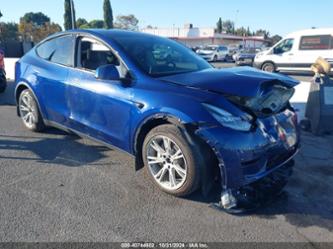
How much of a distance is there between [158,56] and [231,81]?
3.82ft

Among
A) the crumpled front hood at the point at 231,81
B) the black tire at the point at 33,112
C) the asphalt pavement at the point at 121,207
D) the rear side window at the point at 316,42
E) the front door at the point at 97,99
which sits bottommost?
the asphalt pavement at the point at 121,207

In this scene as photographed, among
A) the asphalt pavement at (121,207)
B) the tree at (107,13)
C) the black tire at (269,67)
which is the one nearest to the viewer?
the asphalt pavement at (121,207)

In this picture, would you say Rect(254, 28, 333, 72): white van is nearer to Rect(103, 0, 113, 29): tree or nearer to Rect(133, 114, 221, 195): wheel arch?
Rect(133, 114, 221, 195): wheel arch

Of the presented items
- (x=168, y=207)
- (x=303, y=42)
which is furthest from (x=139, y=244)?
(x=303, y=42)

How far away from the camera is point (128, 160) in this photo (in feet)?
14.7

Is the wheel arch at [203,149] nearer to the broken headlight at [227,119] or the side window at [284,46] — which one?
the broken headlight at [227,119]

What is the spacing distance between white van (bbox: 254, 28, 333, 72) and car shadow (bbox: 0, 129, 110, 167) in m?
13.2

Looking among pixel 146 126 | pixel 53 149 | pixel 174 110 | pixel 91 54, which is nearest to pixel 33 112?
pixel 53 149

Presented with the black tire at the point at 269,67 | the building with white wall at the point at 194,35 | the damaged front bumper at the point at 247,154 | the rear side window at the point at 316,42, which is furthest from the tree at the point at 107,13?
the damaged front bumper at the point at 247,154

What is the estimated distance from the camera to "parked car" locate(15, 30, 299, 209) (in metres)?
3.18

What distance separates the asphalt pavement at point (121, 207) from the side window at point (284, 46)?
41.5 ft

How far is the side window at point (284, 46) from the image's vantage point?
52.6ft

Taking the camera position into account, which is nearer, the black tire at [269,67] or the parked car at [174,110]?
the parked car at [174,110]

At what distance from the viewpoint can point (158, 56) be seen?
4.23 metres
